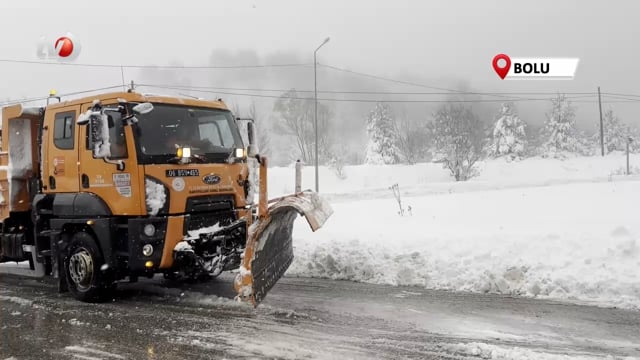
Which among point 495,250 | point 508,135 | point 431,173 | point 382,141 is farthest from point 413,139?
point 495,250

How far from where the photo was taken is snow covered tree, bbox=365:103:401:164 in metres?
62.8

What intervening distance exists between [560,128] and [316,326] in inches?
2655

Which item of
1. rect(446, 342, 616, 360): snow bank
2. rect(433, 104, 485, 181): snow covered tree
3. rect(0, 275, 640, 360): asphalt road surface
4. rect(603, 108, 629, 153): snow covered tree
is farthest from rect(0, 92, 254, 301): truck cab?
rect(603, 108, 629, 153): snow covered tree

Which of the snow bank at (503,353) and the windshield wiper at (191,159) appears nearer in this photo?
the snow bank at (503,353)

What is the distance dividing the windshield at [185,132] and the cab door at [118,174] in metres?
0.17

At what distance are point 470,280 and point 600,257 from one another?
1.96 meters

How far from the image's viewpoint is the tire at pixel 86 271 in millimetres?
6930

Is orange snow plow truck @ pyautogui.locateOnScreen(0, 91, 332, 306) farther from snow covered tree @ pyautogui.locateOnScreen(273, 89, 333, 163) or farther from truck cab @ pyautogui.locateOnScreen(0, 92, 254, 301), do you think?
snow covered tree @ pyautogui.locateOnScreen(273, 89, 333, 163)

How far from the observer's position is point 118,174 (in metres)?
6.53

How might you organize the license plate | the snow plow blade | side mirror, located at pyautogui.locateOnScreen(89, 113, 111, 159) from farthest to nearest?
the license plate
side mirror, located at pyautogui.locateOnScreen(89, 113, 111, 159)
the snow plow blade

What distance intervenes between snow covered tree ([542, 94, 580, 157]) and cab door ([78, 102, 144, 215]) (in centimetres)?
6478

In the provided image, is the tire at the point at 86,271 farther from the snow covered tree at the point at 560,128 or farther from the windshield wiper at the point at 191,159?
the snow covered tree at the point at 560,128

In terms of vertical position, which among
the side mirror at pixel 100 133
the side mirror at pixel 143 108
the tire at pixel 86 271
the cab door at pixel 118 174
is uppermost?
the side mirror at pixel 143 108

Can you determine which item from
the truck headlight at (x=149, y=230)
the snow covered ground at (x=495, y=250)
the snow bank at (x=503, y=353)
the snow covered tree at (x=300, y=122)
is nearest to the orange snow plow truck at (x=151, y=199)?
the truck headlight at (x=149, y=230)
